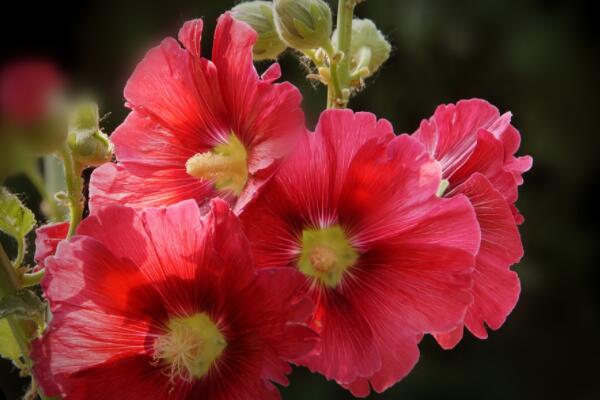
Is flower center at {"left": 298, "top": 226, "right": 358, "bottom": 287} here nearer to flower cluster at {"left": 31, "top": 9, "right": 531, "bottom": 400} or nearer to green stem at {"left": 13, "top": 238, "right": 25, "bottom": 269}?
flower cluster at {"left": 31, "top": 9, "right": 531, "bottom": 400}

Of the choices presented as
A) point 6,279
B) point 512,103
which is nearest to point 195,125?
point 6,279

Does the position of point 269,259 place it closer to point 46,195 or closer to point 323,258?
point 323,258

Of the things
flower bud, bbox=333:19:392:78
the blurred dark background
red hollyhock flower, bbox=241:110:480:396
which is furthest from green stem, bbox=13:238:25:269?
the blurred dark background

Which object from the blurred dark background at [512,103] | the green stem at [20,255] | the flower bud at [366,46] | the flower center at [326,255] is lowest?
the blurred dark background at [512,103]

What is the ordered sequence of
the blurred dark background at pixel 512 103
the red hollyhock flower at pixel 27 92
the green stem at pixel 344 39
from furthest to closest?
the blurred dark background at pixel 512 103 < the green stem at pixel 344 39 < the red hollyhock flower at pixel 27 92

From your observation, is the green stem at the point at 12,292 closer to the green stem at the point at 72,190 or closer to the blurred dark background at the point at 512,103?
the green stem at the point at 72,190

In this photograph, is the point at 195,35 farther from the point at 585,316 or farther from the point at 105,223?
the point at 585,316

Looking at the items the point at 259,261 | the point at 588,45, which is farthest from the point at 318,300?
the point at 588,45

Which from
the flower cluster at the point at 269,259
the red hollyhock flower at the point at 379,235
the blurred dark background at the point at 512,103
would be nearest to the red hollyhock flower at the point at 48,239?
the flower cluster at the point at 269,259
